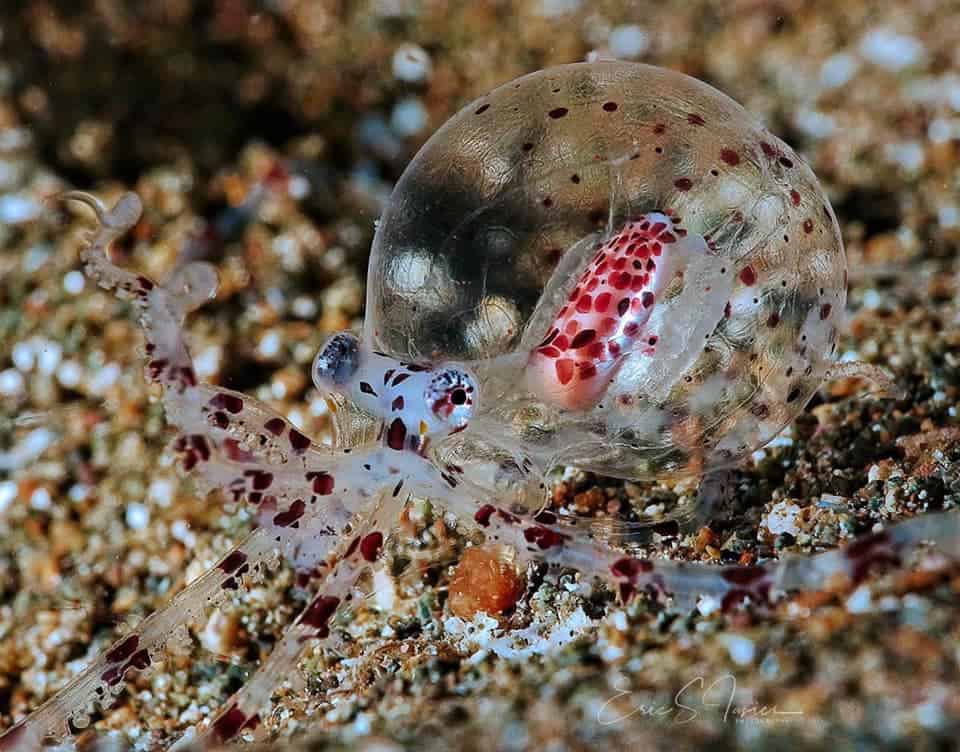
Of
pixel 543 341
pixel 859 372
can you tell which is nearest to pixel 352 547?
pixel 543 341

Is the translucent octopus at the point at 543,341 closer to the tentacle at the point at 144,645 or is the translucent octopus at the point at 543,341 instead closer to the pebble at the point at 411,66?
the tentacle at the point at 144,645

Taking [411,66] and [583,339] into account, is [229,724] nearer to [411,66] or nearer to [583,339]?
[583,339]

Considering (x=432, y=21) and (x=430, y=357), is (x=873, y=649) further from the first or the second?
(x=432, y=21)

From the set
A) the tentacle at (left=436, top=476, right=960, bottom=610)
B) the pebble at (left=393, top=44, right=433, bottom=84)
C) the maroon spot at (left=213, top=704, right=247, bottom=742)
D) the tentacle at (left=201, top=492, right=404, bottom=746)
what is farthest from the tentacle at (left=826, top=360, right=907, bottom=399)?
the pebble at (left=393, top=44, right=433, bottom=84)

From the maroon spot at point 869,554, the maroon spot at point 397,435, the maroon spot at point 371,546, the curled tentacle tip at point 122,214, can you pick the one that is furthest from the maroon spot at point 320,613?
the maroon spot at point 869,554

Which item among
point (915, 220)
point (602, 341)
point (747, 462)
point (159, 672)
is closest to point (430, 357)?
point (602, 341)
